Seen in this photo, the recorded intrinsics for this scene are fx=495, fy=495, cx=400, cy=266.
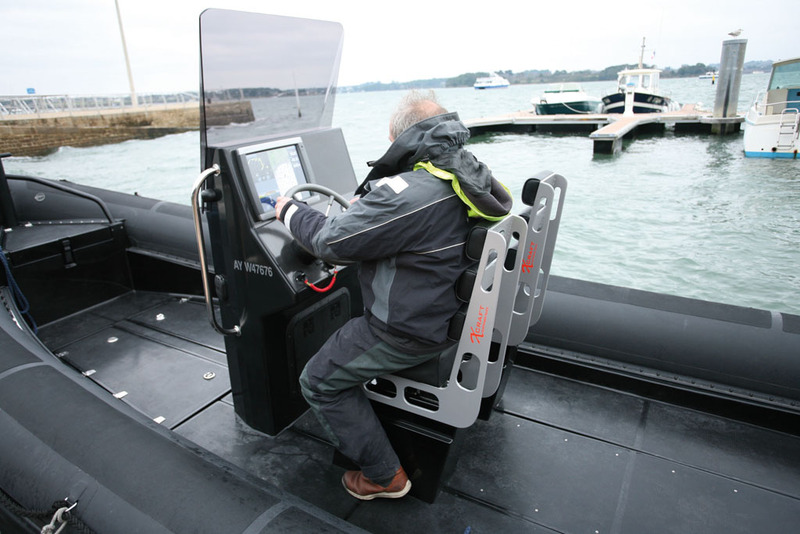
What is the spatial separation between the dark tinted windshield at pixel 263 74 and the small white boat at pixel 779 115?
1463cm

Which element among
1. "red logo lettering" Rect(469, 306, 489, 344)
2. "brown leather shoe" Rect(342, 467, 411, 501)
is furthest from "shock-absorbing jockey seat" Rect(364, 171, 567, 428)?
"brown leather shoe" Rect(342, 467, 411, 501)

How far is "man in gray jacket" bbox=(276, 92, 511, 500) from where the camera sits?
120cm

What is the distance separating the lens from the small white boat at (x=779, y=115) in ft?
42.4

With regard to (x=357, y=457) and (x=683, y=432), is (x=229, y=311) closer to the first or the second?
(x=357, y=457)

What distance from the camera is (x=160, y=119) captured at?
25.4 m

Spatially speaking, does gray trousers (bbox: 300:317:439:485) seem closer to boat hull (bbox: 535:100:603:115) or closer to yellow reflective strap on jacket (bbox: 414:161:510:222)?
yellow reflective strap on jacket (bbox: 414:161:510:222)

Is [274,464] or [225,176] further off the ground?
[225,176]

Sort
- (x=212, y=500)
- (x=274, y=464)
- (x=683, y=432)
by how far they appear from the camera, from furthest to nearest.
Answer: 1. (x=683, y=432)
2. (x=274, y=464)
3. (x=212, y=500)

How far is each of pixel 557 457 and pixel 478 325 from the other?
0.75 m

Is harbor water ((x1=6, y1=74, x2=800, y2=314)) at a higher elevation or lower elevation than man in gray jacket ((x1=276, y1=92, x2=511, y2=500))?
lower

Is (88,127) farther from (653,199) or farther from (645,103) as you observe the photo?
(645,103)

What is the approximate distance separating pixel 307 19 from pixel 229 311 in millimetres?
1145

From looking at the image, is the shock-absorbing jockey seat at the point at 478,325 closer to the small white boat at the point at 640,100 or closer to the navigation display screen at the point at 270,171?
the navigation display screen at the point at 270,171

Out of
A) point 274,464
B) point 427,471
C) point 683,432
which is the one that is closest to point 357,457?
point 427,471
